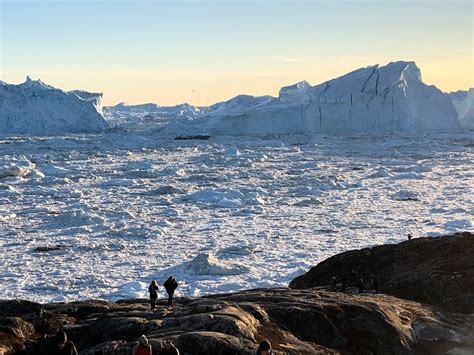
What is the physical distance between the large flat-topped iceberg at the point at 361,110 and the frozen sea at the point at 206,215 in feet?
63.1

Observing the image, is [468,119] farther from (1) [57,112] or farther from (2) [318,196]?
(2) [318,196]

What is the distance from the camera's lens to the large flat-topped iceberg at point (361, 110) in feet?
233

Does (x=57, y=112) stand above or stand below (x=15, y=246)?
above

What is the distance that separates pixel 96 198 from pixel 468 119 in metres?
75.4

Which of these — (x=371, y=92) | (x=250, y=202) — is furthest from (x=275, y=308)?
(x=371, y=92)

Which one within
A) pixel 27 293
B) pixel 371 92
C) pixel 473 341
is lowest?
pixel 27 293

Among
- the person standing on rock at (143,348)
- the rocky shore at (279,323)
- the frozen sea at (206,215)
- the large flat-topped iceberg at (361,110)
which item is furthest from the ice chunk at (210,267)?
the large flat-topped iceberg at (361,110)

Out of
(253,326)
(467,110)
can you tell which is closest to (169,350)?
(253,326)

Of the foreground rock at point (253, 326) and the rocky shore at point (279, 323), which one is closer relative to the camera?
the foreground rock at point (253, 326)

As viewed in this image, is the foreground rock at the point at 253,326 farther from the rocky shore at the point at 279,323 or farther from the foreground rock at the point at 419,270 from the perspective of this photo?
the foreground rock at the point at 419,270

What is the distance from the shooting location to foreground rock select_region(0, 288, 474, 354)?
7117 millimetres

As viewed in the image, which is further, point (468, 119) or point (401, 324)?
point (468, 119)

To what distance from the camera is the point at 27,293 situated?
49.0 feet

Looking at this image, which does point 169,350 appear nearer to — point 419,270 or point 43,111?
point 419,270
